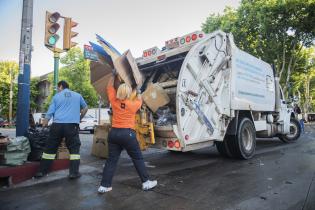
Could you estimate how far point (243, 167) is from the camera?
19.3 ft

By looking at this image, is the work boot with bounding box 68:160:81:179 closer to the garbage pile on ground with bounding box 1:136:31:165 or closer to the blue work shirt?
the blue work shirt

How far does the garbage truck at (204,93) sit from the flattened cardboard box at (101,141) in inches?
56.1

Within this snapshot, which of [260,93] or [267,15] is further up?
[267,15]

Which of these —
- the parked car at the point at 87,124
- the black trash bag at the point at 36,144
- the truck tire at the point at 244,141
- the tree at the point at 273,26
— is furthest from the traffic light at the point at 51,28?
the tree at the point at 273,26

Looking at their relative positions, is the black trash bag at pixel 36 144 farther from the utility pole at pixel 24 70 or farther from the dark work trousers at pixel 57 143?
the dark work trousers at pixel 57 143

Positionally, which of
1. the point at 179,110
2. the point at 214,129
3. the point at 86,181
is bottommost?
the point at 86,181

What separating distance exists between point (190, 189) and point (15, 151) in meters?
3.00

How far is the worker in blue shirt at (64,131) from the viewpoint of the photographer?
16.3 ft

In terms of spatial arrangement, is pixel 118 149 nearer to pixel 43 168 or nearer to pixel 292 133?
pixel 43 168

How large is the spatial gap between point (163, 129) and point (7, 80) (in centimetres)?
4549

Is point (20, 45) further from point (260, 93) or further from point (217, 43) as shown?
point (260, 93)

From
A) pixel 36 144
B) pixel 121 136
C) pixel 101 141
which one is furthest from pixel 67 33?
pixel 121 136

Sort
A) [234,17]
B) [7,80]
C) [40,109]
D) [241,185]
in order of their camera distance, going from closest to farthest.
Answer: [241,185] < [234,17] < [7,80] < [40,109]

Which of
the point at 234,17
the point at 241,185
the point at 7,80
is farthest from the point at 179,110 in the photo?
the point at 7,80
